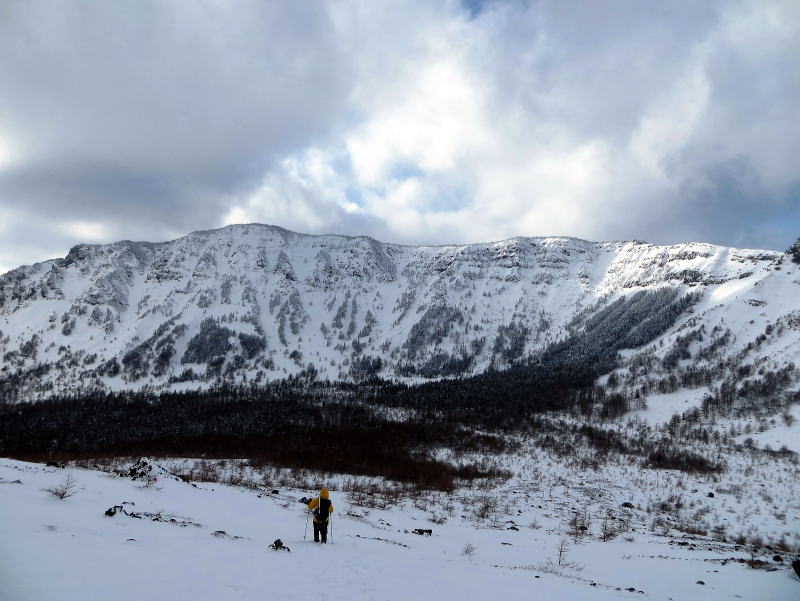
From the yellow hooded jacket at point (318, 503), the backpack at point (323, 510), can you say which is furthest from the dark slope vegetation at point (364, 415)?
the backpack at point (323, 510)

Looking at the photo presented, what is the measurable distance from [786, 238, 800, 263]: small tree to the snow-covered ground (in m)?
183

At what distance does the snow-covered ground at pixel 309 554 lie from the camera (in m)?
7.74

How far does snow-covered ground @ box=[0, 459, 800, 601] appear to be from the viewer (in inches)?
305

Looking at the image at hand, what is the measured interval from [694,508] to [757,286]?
15642 cm

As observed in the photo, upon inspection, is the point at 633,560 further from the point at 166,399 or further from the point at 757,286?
the point at 757,286

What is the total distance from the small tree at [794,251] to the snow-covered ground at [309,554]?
18309 cm

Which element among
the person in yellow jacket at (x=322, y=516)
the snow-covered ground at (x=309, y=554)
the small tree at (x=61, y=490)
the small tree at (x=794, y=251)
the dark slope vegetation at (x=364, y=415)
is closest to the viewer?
the snow-covered ground at (x=309, y=554)

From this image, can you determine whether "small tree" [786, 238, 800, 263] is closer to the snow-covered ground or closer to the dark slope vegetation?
the dark slope vegetation

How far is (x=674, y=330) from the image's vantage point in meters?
154

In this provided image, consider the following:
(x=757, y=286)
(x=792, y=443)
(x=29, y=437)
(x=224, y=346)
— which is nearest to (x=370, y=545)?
(x=792, y=443)

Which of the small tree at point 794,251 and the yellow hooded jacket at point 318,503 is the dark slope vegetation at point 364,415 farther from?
the small tree at point 794,251

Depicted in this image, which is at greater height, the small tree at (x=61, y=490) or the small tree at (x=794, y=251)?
the small tree at (x=794, y=251)

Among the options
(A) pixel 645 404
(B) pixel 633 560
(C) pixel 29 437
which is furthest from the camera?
(A) pixel 645 404

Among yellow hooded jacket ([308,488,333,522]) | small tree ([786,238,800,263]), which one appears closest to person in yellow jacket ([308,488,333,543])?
yellow hooded jacket ([308,488,333,522])
